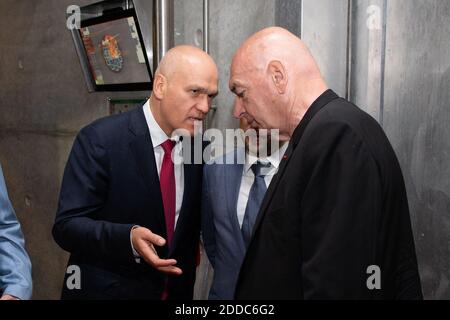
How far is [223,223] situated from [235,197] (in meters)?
0.10

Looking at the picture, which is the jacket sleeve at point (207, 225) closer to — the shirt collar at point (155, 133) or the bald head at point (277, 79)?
the shirt collar at point (155, 133)

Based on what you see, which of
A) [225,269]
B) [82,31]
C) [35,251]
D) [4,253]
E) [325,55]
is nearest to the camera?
[4,253]

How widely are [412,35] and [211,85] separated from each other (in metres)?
0.82

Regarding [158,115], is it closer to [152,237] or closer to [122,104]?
[152,237]

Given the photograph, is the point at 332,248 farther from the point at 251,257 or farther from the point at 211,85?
the point at 211,85

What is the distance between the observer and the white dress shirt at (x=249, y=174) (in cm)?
179

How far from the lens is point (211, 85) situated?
1940 mm

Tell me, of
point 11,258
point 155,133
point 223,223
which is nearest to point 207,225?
point 223,223

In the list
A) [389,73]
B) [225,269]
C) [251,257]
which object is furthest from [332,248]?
[389,73]

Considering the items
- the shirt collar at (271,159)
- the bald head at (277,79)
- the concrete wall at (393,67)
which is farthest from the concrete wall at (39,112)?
the bald head at (277,79)

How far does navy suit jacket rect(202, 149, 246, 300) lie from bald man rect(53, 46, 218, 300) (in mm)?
82

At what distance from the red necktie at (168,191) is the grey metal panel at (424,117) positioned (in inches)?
35.7

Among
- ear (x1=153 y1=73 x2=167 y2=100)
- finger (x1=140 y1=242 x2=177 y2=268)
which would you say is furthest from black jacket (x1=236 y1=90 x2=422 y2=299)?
ear (x1=153 y1=73 x2=167 y2=100)

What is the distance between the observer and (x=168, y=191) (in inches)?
75.7
